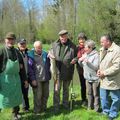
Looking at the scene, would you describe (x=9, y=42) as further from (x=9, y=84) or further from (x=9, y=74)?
(x=9, y=84)

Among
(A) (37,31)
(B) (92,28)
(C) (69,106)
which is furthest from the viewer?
(A) (37,31)

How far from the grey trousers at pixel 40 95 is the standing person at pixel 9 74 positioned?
768 mm

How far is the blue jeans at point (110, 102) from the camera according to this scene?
300 inches

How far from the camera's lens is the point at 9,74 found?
7680mm

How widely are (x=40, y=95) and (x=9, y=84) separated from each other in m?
1.10

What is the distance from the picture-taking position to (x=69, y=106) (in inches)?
352

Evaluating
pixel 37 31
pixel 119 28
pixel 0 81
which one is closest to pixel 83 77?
pixel 0 81

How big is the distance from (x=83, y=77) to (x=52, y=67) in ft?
3.58

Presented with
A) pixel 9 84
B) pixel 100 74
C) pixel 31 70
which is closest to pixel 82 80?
pixel 31 70

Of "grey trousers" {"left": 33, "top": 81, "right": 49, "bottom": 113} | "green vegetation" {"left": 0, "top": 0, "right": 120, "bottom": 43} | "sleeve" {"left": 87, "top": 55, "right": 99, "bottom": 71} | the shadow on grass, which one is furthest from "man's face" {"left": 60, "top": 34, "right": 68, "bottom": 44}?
"green vegetation" {"left": 0, "top": 0, "right": 120, "bottom": 43}

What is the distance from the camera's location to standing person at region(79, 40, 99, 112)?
26.8ft

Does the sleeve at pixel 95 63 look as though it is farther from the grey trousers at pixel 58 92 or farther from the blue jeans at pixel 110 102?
the grey trousers at pixel 58 92

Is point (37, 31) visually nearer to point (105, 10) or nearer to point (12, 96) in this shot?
point (105, 10)

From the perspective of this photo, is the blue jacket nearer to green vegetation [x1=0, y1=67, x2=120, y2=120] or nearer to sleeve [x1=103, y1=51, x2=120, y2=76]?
green vegetation [x1=0, y1=67, x2=120, y2=120]
